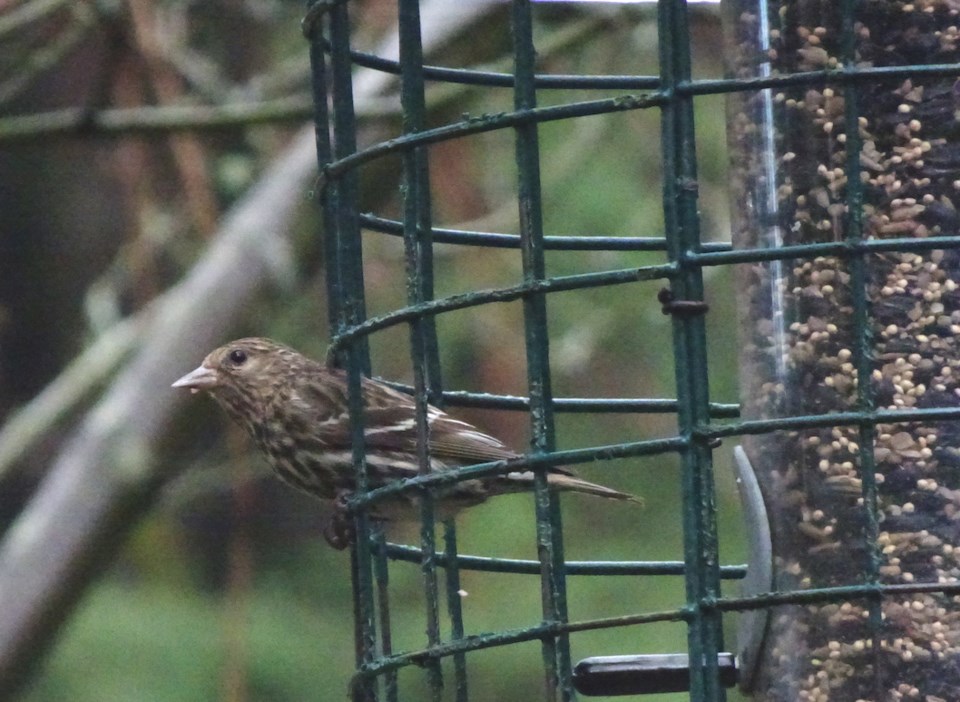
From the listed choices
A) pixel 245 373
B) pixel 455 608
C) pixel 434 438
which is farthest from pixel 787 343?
pixel 245 373

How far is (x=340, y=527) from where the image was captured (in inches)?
195

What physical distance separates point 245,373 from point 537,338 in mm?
2535

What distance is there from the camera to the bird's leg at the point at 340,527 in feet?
15.8

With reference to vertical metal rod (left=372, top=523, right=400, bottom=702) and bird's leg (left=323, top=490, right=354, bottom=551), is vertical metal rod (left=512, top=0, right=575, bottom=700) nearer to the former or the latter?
vertical metal rod (left=372, top=523, right=400, bottom=702)

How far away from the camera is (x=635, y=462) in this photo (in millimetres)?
11820

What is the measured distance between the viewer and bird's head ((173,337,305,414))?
6.29m

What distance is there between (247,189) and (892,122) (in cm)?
502

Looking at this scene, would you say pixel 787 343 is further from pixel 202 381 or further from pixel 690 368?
pixel 202 381

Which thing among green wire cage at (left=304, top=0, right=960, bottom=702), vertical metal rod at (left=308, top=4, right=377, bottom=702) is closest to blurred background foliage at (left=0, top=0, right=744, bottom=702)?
vertical metal rod at (left=308, top=4, right=377, bottom=702)

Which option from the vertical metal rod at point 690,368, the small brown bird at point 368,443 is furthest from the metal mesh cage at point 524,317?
the small brown bird at point 368,443

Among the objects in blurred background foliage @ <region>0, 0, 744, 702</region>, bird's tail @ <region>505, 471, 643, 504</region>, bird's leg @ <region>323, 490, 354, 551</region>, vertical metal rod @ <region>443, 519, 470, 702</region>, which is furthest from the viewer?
blurred background foliage @ <region>0, 0, 744, 702</region>

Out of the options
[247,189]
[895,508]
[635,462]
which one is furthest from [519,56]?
[635,462]

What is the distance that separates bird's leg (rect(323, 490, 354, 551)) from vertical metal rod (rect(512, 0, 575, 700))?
2.76 ft

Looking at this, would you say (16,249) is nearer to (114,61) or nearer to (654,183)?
(654,183)
